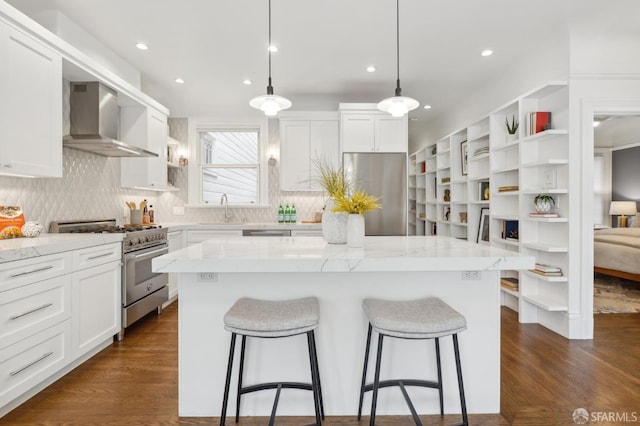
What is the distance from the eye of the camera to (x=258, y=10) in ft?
8.88

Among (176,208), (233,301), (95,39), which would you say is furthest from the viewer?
(176,208)

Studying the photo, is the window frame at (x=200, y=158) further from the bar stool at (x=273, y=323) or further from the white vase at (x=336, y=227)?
the bar stool at (x=273, y=323)

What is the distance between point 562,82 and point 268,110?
2605 millimetres

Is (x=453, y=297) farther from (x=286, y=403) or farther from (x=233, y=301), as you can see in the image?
(x=233, y=301)

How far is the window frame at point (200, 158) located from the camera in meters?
5.22

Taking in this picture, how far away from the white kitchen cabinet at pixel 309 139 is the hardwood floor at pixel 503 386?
277cm

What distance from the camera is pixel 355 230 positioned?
2.00 meters

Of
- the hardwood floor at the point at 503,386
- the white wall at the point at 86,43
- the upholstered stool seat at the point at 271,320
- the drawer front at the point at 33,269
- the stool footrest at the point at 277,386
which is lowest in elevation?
the hardwood floor at the point at 503,386

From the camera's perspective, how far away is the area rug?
3811 mm

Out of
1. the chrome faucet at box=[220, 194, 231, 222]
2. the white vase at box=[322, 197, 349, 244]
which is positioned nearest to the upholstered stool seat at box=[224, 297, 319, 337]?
the white vase at box=[322, 197, 349, 244]

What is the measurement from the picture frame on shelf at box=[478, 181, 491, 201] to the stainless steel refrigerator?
0.90m

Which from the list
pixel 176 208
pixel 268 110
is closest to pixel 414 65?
pixel 268 110

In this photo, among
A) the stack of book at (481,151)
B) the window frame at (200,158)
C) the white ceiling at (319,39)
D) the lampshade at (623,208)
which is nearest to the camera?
the white ceiling at (319,39)

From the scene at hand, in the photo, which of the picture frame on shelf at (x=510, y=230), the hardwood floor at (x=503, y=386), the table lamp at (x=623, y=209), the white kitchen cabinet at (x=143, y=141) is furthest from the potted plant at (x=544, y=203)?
the table lamp at (x=623, y=209)
